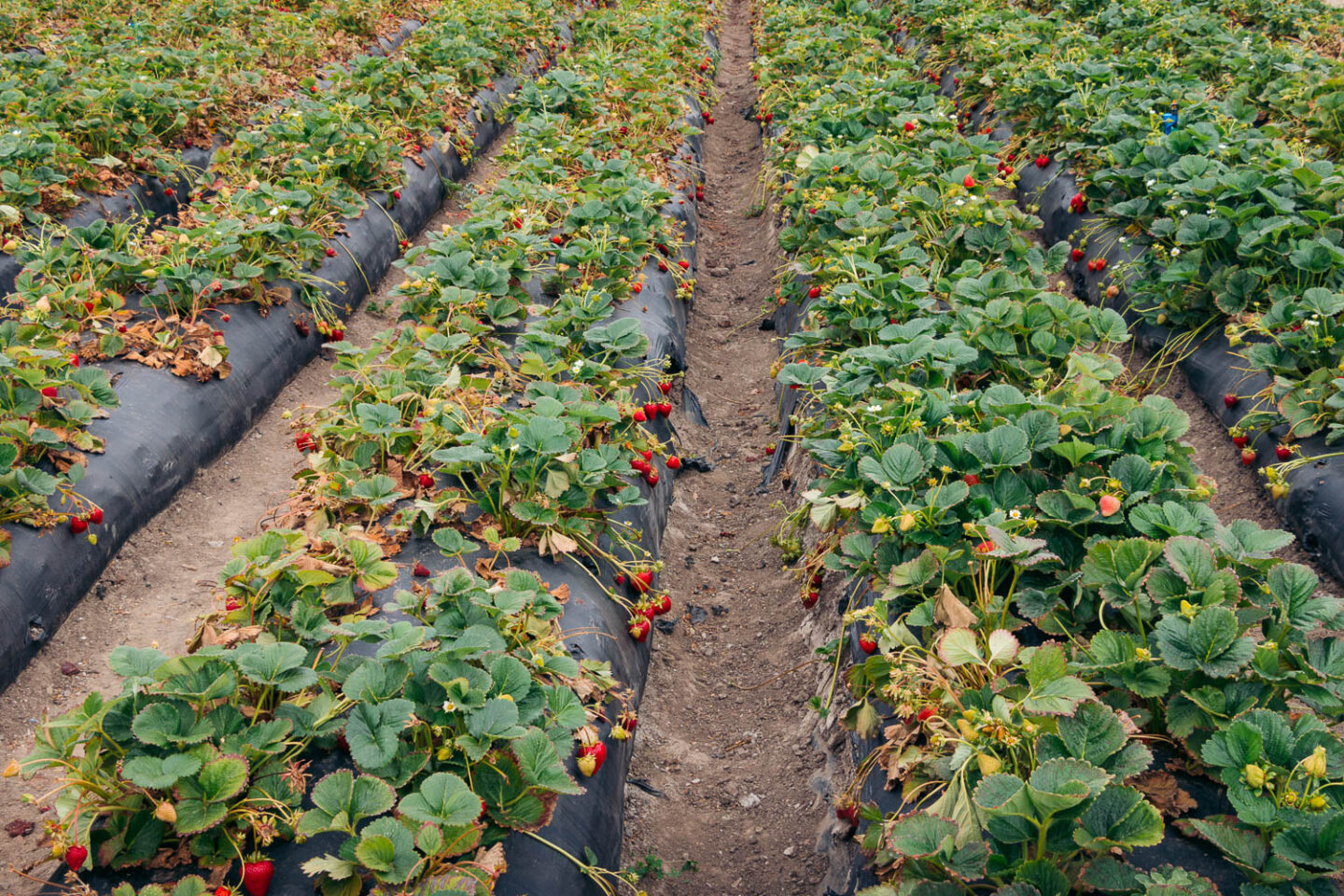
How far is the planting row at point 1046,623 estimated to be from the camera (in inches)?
82.7

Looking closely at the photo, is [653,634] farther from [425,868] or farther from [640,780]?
[425,868]

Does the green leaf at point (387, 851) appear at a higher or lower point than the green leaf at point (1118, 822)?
lower

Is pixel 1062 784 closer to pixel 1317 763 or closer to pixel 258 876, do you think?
pixel 1317 763

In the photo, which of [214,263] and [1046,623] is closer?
[1046,623]

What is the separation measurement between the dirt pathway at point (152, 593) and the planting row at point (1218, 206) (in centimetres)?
470

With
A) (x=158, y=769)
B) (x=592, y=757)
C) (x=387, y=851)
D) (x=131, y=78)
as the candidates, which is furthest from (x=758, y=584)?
(x=131, y=78)

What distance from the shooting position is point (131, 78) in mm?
7668

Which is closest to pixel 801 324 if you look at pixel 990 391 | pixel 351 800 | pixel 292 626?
pixel 990 391

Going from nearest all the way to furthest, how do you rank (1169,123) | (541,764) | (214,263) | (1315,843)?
(1315,843), (541,764), (214,263), (1169,123)

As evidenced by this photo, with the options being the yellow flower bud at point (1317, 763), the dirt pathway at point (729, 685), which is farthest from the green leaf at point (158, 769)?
the yellow flower bud at point (1317, 763)

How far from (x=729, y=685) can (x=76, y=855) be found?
8.82ft

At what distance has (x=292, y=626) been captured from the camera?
114 inches

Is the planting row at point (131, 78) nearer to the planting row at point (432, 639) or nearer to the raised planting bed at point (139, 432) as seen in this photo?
the raised planting bed at point (139, 432)

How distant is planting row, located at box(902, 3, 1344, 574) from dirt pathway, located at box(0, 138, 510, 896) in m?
4.70
